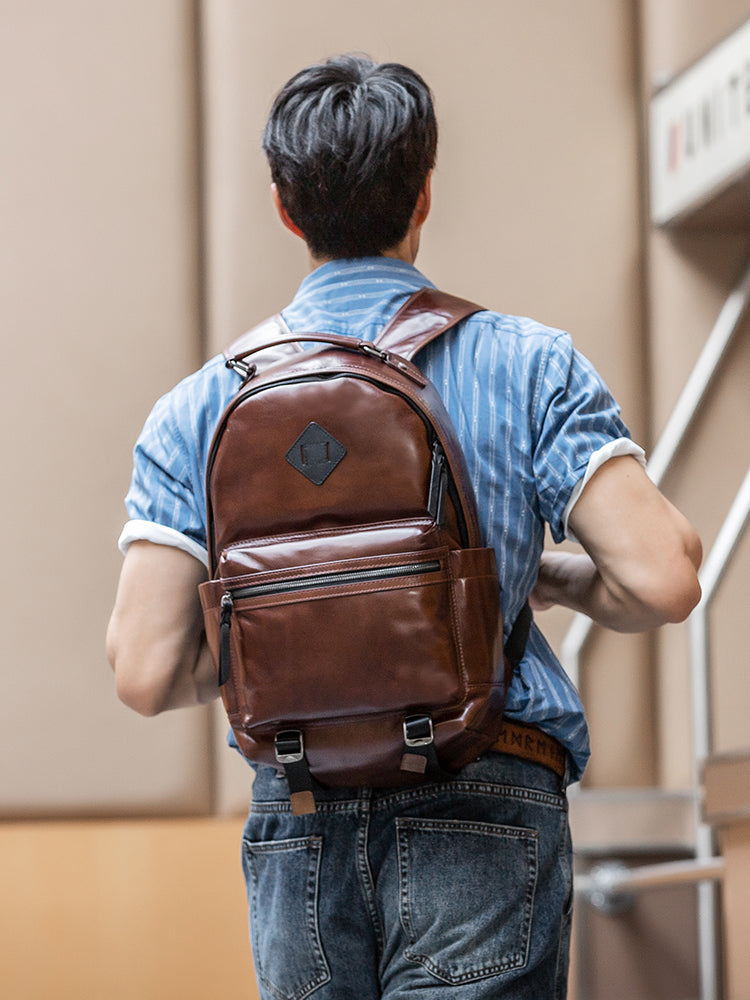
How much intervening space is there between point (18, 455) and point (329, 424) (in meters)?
1.93

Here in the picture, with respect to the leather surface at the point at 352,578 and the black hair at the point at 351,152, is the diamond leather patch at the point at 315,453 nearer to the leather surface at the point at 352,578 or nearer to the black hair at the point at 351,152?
the leather surface at the point at 352,578

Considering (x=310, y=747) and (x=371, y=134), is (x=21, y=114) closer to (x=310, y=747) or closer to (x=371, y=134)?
(x=371, y=134)

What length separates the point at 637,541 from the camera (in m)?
1.02

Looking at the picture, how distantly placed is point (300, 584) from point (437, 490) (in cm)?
13

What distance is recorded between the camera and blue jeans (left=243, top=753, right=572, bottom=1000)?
0.99 m

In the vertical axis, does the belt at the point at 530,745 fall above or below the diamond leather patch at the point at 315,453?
below

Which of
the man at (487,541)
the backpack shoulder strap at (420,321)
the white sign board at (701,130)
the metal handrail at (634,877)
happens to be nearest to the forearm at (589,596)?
the man at (487,541)

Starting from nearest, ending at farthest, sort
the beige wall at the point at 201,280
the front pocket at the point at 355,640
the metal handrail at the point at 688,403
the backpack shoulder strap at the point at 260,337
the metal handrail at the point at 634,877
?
the front pocket at the point at 355,640 → the backpack shoulder strap at the point at 260,337 → the metal handrail at the point at 634,877 → the beige wall at the point at 201,280 → the metal handrail at the point at 688,403

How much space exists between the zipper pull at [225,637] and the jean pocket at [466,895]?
0.19 m

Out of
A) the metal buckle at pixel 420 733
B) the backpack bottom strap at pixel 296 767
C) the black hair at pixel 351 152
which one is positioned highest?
the black hair at pixel 351 152

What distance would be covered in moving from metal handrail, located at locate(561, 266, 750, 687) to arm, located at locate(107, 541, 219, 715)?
1.91 meters

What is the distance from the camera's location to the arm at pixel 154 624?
44.4 inches

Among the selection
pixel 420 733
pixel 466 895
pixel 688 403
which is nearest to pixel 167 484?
pixel 420 733

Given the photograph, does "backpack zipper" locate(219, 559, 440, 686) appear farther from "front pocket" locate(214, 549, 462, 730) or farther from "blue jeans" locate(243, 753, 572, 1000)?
"blue jeans" locate(243, 753, 572, 1000)
